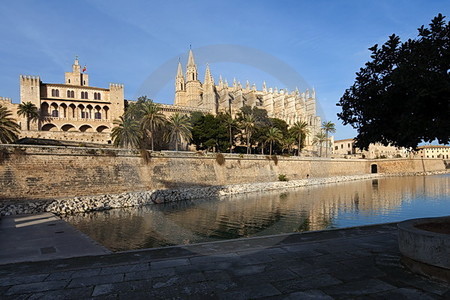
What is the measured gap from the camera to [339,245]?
7543mm

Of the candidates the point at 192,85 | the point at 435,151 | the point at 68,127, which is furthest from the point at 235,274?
the point at 435,151

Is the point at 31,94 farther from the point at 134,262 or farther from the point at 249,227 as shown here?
the point at 134,262

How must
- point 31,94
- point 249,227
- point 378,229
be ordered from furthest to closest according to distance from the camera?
point 31,94 < point 249,227 < point 378,229

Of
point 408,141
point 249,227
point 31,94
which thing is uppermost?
point 31,94

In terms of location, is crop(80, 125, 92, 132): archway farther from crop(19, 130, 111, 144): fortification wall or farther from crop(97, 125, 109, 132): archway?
crop(19, 130, 111, 144): fortification wall

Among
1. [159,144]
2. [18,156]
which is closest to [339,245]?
[18,156]

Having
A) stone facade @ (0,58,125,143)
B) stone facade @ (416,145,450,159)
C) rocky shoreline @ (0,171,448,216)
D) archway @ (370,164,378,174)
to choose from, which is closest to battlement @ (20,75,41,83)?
stone facade @ (0,58,125,143)

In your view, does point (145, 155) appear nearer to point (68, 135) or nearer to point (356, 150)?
point (68, 135)

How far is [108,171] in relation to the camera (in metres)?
26.8

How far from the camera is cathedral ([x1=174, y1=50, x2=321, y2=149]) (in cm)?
7981

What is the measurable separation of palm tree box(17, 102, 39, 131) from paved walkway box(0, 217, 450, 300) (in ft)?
162

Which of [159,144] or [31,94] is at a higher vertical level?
[31,94]

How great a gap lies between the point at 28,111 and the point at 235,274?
53061 mm

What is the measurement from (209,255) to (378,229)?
5.73 meters
